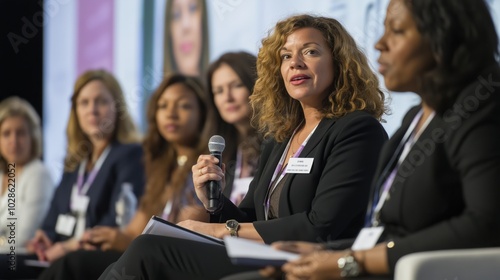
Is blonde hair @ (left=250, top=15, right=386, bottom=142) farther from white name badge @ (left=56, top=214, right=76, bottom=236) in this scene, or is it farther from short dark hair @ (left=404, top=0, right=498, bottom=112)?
white name badge @ (left=56, top=214, right=76, bottom=236)

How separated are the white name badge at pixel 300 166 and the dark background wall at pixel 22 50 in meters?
5.08

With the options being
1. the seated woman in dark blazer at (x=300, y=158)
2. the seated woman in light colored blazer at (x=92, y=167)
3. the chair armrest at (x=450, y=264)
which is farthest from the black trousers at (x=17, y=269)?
the chair armrest at (x=450, y=264)

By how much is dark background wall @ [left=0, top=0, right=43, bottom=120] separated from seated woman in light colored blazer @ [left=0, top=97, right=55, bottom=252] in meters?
1.33

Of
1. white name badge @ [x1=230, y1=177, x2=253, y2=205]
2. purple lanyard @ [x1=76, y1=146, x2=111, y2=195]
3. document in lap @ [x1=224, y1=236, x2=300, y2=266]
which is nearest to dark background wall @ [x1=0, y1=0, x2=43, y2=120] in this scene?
purple lanyard @ [x1=76, y1=146, x2=111, y2=195]

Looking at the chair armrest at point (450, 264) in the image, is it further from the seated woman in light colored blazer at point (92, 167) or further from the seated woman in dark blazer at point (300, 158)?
the seated woman in light colored blazer at point (92, 167)

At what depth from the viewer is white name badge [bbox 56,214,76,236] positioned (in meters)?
5.57

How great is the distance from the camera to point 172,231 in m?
2.64

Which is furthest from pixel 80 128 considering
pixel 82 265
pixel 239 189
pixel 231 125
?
pixel 239 189

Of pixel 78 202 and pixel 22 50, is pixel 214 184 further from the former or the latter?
pixel 22 50

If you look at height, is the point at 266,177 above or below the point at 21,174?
above

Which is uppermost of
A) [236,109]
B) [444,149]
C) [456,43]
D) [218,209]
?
[456,43]

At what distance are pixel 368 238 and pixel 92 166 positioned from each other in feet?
12.2

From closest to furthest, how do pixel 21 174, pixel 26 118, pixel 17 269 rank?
pixel 17 269 < pixel 21 174 < pixel 26 118

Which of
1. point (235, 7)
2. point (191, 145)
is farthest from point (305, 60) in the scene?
point (235, 7)
